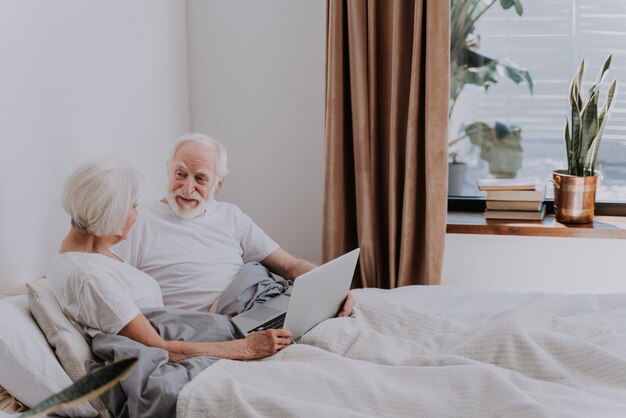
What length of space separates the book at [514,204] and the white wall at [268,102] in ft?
2.38

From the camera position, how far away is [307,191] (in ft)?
10.5

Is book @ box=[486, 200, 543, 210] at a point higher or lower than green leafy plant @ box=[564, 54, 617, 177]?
lower

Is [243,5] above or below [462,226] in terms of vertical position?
above

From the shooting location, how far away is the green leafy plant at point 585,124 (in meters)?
2.80

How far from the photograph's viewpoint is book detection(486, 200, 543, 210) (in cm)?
295

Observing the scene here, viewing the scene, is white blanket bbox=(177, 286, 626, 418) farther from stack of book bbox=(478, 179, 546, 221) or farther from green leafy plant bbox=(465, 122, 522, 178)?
green leafy plant bbox=(465, 122, 522, 178)

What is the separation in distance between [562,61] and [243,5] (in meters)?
1.36

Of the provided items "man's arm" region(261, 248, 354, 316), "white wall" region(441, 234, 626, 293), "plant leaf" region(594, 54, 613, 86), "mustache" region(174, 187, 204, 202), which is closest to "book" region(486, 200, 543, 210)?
"white wall" region(441, 234, 626, 293)

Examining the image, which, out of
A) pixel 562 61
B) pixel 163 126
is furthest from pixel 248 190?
pixel 562 61

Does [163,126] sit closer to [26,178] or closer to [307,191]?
[307,191]

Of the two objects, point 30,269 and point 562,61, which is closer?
point 30,269

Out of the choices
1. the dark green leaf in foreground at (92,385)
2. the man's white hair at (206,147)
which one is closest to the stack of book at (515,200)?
the man's white hair at (206,147)

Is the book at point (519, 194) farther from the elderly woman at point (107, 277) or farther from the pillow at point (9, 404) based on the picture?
the pillow at point (9, 404)

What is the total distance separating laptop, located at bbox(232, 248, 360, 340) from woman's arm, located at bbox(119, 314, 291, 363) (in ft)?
0.22
